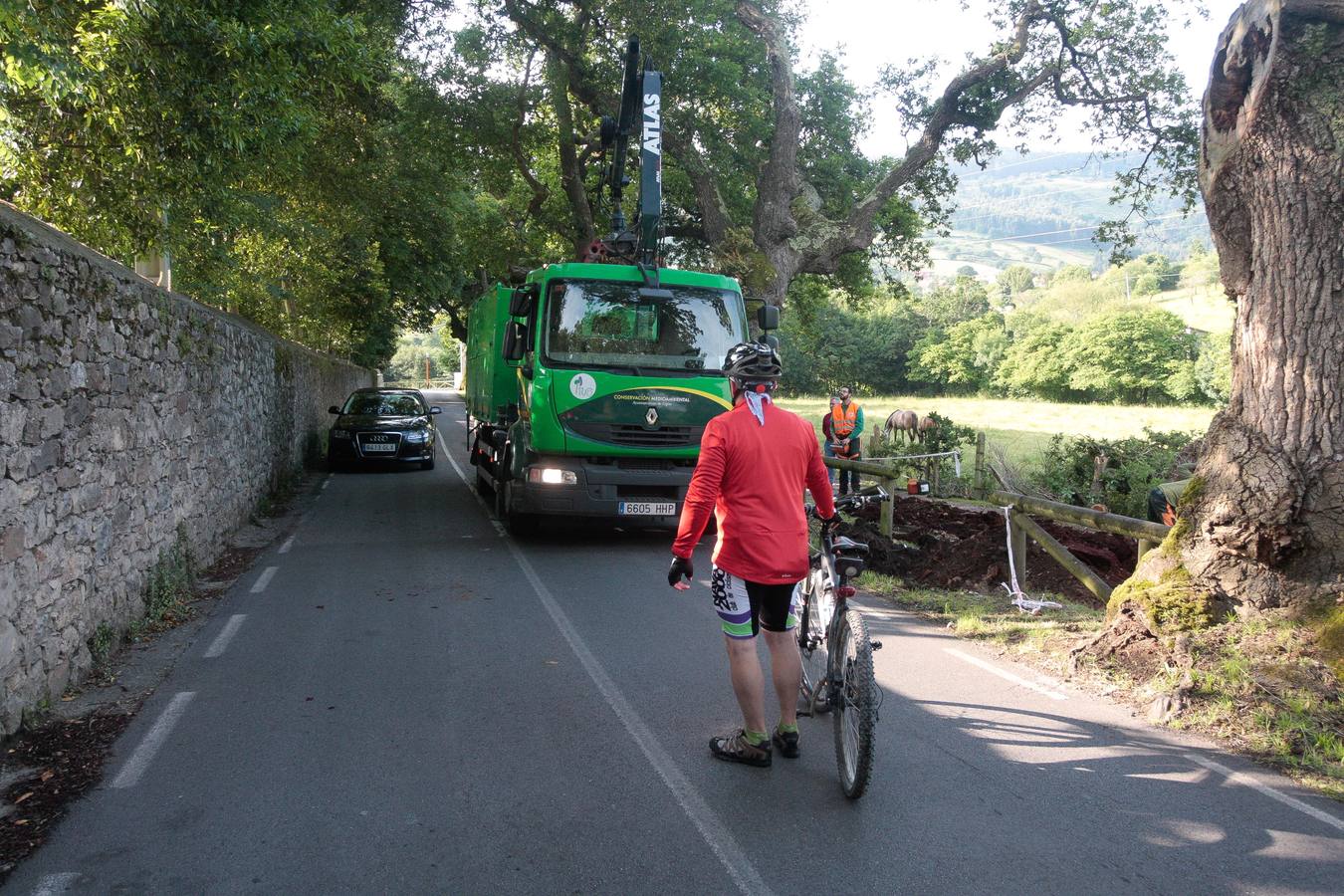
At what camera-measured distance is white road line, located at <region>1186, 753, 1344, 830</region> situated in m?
4.01

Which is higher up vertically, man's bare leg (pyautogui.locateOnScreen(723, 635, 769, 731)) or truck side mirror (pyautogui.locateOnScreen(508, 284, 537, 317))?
truck side mirror (pyautogui.locateOnScreen(508, 284, 537, 317))

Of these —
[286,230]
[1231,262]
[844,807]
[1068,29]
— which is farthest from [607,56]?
[844,807]

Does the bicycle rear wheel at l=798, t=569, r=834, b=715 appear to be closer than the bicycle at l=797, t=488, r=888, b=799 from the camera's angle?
No

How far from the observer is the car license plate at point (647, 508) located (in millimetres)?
10398

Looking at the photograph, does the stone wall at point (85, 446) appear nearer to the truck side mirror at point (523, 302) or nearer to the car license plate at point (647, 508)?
the truck side mirror at point (523, 302)

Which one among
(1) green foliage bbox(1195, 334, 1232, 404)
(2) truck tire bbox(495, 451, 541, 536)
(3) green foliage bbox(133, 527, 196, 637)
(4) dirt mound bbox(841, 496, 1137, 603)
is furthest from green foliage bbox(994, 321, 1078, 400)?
(3) green foliage bbox(133, 527, 196, 637)

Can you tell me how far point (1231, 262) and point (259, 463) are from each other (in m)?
12.3

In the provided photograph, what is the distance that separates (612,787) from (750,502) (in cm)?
142

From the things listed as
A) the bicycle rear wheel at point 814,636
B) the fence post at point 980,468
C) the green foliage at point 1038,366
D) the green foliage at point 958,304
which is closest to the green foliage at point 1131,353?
the green foliage at point 1038,366

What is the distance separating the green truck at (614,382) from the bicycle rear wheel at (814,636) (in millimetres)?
5166

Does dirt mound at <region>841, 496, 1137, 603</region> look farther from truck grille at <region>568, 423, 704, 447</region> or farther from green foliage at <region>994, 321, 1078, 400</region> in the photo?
green foliage at <region>994, 321, 1078, 400</region>

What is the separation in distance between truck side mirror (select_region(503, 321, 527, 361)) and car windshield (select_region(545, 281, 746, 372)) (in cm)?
45

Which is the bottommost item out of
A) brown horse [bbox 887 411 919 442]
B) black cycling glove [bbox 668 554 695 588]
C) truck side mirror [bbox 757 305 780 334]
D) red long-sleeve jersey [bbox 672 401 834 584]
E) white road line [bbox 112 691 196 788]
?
white road line [bbox 112 691 196 788]

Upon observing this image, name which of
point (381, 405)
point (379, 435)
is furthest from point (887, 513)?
point (381, 405)
